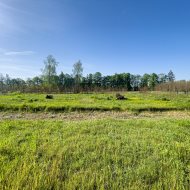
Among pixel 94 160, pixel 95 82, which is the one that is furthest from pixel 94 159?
pixel 95 82

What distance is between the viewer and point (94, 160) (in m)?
5.80

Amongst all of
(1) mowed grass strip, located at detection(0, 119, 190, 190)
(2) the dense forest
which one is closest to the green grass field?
(1) mowed grass strip, located at detection(0, 119, 190, 190)

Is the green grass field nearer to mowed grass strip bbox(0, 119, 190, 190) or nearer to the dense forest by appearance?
mowed grass strip bbox(0, 119, 190, 190)

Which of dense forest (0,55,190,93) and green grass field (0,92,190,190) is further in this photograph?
dense forest (0,55,190,93)

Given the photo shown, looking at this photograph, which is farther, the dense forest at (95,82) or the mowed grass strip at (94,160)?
the dense forest at (95,82)

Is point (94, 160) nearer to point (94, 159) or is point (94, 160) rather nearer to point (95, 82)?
point (94, 159)

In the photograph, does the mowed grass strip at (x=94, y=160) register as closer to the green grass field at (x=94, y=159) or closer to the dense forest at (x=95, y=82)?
the green grass field at (x=94, y=159)

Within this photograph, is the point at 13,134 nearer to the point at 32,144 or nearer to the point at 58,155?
the point at 32,144

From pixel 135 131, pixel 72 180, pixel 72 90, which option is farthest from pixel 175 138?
pixel 72 90

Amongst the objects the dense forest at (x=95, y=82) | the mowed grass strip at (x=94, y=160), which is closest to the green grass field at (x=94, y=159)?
the mowed grass strip at (x=94, y=160)

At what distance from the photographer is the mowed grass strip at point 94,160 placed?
14.8 feet

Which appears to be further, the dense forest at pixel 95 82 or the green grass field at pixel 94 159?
the dense forest at pixel 95 82

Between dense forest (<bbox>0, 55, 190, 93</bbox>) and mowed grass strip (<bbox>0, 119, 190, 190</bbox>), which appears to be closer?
mowed grass strip (<bbox>0, 119, 190, 190</bbox>)

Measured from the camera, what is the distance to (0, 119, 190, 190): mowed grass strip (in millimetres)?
4516
